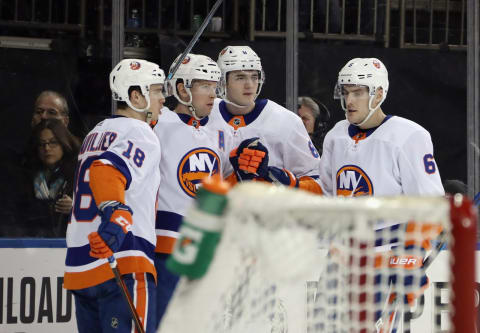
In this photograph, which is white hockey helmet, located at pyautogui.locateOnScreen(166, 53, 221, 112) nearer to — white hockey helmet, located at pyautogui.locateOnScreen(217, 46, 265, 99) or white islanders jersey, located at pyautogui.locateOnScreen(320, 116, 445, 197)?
white hockey helmet, located at pyautogui.locateOnScreen(217, 46, 265, 99)

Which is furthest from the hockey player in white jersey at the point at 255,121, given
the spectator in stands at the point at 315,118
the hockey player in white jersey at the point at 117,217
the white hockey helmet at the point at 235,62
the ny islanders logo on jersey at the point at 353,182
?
the spectator in stands at the point at 315,118

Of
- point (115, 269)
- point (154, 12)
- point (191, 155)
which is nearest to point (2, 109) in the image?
point (154, 12)

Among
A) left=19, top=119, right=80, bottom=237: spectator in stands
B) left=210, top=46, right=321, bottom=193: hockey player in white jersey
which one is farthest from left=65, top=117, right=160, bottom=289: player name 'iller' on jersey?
left=19, top=119, right=80, bottom=237: spectator in stands

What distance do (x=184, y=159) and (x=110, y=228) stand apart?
668 mm

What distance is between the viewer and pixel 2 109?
4.59 m

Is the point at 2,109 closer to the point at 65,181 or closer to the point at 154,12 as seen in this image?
the point at 65,181

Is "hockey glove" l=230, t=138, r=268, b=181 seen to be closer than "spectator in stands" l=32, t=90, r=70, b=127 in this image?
Yes

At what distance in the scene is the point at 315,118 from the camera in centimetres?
504

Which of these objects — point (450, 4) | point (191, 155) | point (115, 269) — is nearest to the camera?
point (115, 269)

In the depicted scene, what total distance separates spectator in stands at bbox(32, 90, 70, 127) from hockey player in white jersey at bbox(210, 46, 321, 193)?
99cm

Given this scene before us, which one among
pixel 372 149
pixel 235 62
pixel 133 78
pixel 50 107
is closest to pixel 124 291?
pixel 133 78

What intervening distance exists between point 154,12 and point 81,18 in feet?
Result: 1.20

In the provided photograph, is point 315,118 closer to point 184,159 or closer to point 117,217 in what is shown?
point 184,159

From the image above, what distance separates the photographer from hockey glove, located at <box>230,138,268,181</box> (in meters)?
3.68
